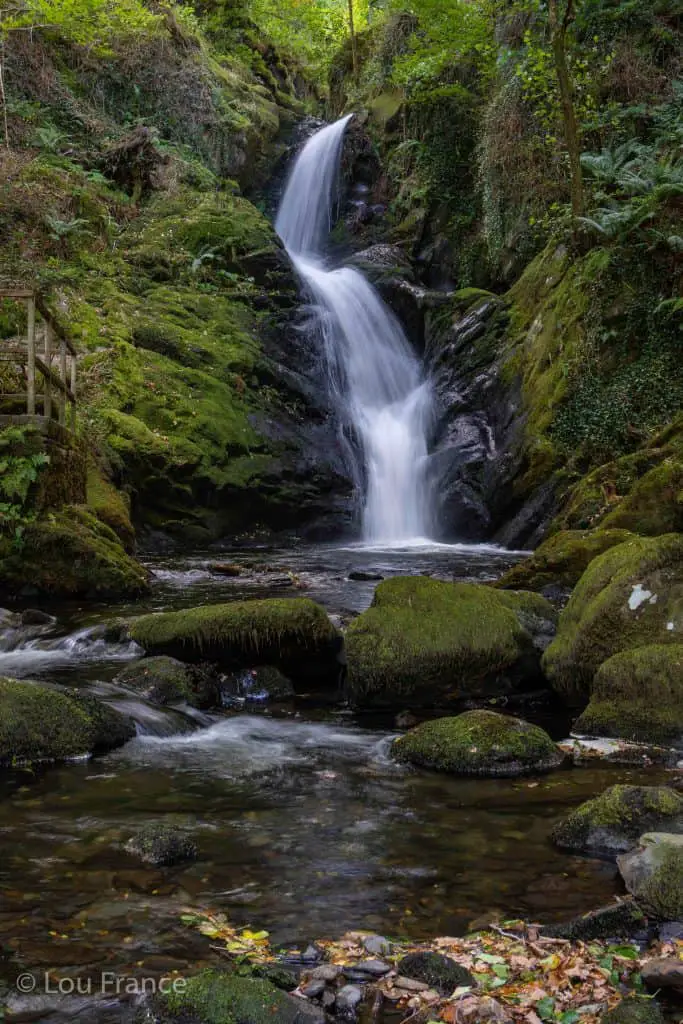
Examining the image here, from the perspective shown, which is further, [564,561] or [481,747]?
[564,561]

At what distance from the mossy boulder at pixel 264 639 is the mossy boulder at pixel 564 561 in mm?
2954

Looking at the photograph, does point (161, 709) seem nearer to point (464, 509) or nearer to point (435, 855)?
point (435, 855)

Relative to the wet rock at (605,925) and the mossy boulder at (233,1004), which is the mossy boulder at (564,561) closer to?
the wet rock at (605,925)

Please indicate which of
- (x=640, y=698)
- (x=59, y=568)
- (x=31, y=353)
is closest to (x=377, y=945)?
(x=640, y=698)

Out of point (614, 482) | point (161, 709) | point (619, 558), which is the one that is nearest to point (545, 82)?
point (614, 482)

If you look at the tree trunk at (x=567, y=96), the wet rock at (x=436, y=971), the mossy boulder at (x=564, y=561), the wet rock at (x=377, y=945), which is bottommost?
the wet rock at (x=377, y=945)

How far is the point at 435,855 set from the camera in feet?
11.8

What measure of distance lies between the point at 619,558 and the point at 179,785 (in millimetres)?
3830

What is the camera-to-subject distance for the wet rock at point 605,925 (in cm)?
279

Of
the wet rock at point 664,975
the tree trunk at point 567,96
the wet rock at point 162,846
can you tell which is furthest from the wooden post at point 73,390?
the wet rock at point 664,975

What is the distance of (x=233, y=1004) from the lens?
2.33 metres

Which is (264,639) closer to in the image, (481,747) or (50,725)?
(50,725)

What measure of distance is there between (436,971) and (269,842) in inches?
51.6

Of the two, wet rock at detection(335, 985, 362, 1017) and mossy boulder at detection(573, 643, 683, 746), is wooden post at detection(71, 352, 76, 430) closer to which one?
mossy boulder at detection(573, 643, 683, 746)
